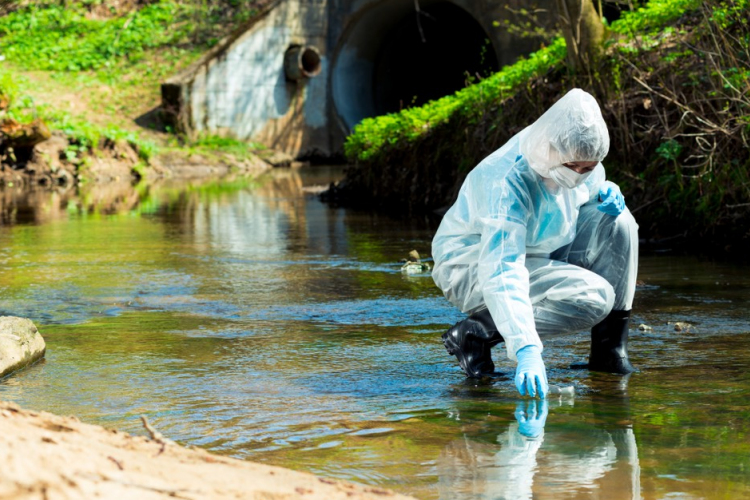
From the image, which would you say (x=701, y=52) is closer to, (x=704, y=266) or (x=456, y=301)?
(x=704, y=266)

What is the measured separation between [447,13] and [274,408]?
83.2ft

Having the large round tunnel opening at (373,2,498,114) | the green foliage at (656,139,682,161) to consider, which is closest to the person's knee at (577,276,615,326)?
the green foliage at (656,139,682,161)

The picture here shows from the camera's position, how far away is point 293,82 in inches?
1061

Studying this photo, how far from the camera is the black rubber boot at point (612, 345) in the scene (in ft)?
15.4

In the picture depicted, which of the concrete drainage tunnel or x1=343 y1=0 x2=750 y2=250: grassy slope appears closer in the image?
x1=343 y1=0 x2=750 y2=250: grassy slope

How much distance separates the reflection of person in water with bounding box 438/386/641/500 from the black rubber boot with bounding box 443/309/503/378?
1.99ft

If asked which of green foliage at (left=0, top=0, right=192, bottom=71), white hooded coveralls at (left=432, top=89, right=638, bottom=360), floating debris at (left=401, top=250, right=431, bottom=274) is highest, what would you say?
green foliage at (left=0, top=0, right=192, bottom=71)

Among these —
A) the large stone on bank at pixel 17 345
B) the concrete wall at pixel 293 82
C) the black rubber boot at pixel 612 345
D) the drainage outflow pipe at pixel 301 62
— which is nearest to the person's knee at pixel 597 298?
the black rubber boot at pixel 612 345

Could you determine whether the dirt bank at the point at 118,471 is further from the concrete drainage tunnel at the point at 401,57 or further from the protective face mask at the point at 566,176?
the concrete drainage tunnel at the point at 401,57

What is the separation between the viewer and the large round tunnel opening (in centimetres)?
2809

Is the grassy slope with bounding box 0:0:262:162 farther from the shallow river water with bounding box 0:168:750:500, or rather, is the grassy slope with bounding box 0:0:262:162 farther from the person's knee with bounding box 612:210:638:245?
the person's knee with bounding box 612:210:638:245

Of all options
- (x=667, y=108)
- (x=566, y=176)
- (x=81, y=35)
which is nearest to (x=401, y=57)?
(x=81, y=35)

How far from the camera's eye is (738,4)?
341 inches

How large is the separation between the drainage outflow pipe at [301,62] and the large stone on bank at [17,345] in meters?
21.7
